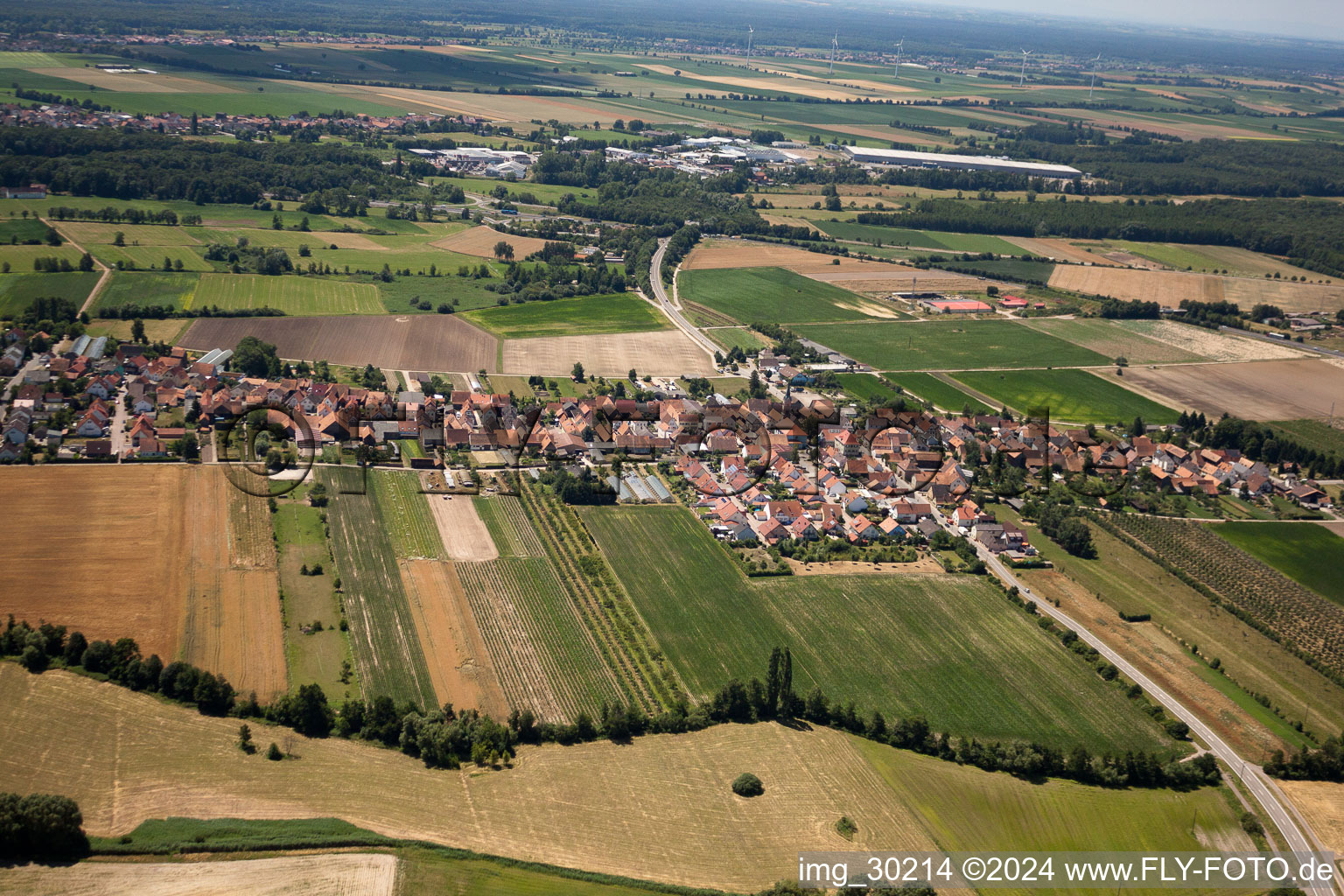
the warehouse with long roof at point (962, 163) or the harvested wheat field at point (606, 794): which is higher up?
the warehouse with long roof at point (962, 163)

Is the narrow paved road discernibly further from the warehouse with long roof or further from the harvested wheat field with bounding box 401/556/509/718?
the warehouse with long roof

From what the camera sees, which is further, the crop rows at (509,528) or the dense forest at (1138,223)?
the dense forest at (1138,223)

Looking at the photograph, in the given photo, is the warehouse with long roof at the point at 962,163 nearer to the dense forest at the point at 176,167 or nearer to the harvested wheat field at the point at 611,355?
the dense forest at the point at 176,167

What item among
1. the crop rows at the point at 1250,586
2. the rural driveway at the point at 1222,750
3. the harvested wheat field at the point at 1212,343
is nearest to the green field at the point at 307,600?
the rural driveway at the point at 1222,750

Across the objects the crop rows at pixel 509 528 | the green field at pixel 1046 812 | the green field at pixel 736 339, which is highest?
the green field at pixel 736 339

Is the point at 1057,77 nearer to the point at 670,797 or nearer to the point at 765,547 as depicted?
the point at 765,547
